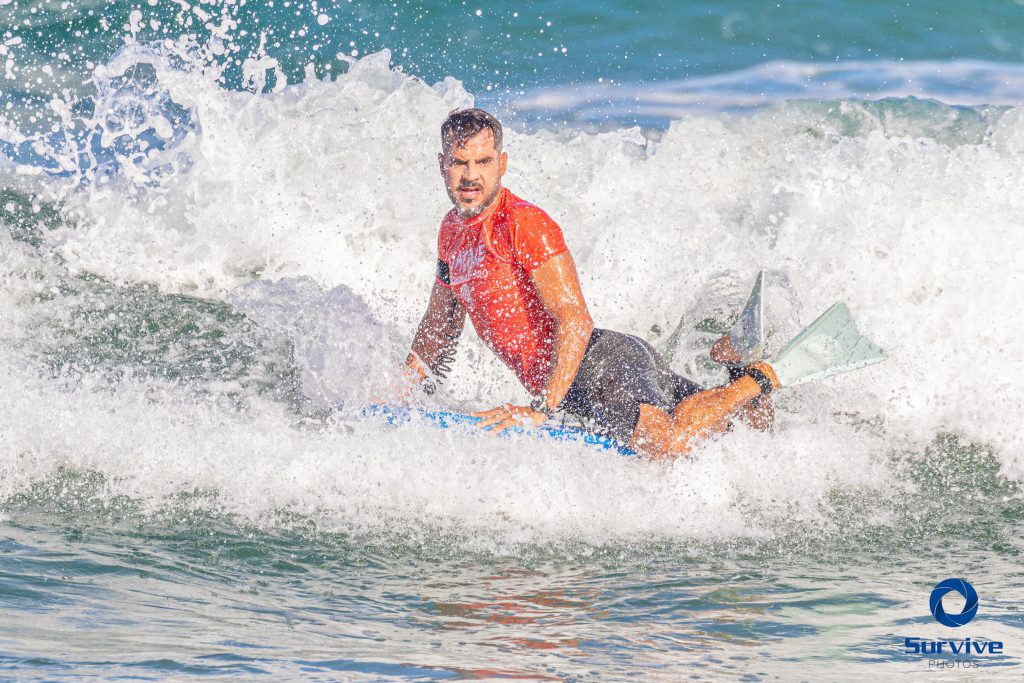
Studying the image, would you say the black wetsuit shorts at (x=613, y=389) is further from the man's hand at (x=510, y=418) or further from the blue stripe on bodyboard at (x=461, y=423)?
the man's hand at (x=510, y=418)

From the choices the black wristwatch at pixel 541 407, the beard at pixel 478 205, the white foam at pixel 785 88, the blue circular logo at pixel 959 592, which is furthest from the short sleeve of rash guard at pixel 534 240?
the white foam at pixel 785 88

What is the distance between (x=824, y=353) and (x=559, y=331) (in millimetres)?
1326

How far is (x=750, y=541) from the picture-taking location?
423 centimetres

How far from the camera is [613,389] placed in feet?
16.0

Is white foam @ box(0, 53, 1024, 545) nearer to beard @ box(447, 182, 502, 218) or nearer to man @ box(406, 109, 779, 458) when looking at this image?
man @ box(406, 109, 779, 458)

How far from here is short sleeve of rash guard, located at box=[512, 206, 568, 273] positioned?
14.9ft

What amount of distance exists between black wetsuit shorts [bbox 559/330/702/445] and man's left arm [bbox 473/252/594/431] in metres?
0.30

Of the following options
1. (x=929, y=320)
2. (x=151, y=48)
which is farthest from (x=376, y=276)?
(x=929, y=320)

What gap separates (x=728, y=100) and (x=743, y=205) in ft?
8.54

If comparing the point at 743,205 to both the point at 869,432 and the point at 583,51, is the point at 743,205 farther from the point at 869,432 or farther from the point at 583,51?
the point at 583,51

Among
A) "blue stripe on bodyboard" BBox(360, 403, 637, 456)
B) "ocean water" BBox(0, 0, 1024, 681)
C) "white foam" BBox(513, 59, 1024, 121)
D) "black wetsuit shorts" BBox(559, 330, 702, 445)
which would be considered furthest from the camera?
"white foam" BBox(513, 59, 1024, 121)

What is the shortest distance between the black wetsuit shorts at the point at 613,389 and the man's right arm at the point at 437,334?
608mm

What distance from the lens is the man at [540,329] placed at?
15.0 feet

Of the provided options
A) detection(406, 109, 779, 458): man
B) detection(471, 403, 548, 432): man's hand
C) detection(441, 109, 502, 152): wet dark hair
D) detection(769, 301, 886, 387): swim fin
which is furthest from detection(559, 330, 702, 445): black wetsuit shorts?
detection(441, 109, 502, 152): wet dark hair
